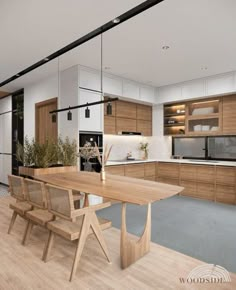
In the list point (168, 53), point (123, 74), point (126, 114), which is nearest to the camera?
point (168, 53)

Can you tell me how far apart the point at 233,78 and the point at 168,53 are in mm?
1893

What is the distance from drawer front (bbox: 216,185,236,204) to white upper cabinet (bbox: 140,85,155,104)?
2754 mm

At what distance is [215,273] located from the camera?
225 centimetres

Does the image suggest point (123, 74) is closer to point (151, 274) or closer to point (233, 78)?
point (233, 78)

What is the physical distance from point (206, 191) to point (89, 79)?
366 centimetres

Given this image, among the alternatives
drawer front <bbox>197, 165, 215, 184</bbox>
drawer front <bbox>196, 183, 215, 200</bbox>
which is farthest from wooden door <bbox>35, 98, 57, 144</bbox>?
drawer front <bbox>196, 183, 215, 200</bbox>

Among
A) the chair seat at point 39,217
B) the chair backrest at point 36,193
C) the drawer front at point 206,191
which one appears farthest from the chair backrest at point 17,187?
the drawer front at point 206,191

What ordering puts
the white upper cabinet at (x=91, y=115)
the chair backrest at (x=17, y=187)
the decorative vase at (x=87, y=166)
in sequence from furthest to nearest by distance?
the decorative vase at (x=87, y=166), the white upper cabinet at (x=91, y=115), the chair backrest at (x=17, y=187)

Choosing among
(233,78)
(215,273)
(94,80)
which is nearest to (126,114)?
(94,80)

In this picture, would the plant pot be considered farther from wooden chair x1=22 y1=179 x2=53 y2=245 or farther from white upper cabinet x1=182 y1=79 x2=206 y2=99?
white upper cabinet x1=182 y1=79 x2=206 y2=99

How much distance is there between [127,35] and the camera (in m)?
3.13

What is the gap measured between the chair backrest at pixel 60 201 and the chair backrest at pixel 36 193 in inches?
6.2

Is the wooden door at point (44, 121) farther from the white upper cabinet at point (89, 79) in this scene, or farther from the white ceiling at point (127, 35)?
the white upper cabinet at point (89, 79)

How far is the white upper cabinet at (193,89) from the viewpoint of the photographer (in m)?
5.18
